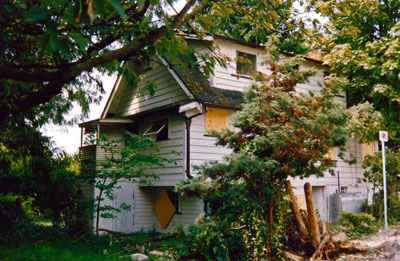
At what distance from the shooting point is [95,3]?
299 cm

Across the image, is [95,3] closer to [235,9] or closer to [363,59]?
[235,9]

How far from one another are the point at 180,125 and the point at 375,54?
878 cm

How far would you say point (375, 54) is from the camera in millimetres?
16047

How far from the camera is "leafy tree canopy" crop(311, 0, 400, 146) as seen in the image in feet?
51.0

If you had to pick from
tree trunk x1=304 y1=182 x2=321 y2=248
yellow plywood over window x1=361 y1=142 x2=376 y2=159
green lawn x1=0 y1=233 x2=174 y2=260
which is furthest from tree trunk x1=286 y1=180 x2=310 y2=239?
yellow plywood over window x1=361 y1=142 x2=376 y2=159

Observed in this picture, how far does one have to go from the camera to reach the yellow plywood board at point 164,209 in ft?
49.8

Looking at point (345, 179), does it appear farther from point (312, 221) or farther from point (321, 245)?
point (321, 245)

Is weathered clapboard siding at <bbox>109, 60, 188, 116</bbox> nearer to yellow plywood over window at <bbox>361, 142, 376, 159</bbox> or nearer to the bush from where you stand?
the bush

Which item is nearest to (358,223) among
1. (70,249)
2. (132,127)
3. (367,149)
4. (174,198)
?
(367,149)

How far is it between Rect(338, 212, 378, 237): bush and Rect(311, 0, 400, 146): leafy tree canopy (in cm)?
437

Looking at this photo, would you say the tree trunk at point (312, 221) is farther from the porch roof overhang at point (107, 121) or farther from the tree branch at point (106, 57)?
the porch roof overhang at point (107, 121)

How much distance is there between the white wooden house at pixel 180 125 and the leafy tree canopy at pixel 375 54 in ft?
4.84

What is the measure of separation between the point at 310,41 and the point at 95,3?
16.1ft

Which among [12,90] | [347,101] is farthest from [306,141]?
[347,101]
